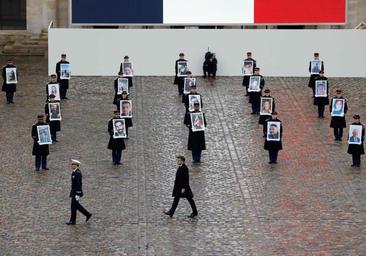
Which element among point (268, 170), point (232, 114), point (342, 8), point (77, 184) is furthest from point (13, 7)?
point (77, 184)

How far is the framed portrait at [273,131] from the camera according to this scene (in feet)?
124

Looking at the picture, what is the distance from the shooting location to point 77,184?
1227 inches

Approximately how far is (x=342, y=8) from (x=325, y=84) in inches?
476


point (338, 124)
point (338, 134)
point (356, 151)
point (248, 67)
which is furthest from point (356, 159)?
point (248, 67)

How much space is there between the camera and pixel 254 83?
44.9m

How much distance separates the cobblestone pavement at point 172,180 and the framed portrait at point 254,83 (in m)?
0.90

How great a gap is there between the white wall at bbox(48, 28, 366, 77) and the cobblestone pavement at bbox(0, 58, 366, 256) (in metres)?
3.43

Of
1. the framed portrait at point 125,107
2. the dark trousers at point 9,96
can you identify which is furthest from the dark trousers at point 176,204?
the dark trousers at point 9,96

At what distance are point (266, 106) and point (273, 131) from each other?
3.79 metres

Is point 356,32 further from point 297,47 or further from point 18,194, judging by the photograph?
point 18,194

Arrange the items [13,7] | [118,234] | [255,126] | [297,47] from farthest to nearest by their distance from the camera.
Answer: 1. [13,7]
2. [297,47]
3. [255,126]
4. [118,234]

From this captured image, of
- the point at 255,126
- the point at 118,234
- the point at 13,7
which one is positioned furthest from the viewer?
the point at 13,7

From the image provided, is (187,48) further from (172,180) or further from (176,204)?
(176,204)

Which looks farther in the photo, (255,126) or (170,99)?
(170,99)
